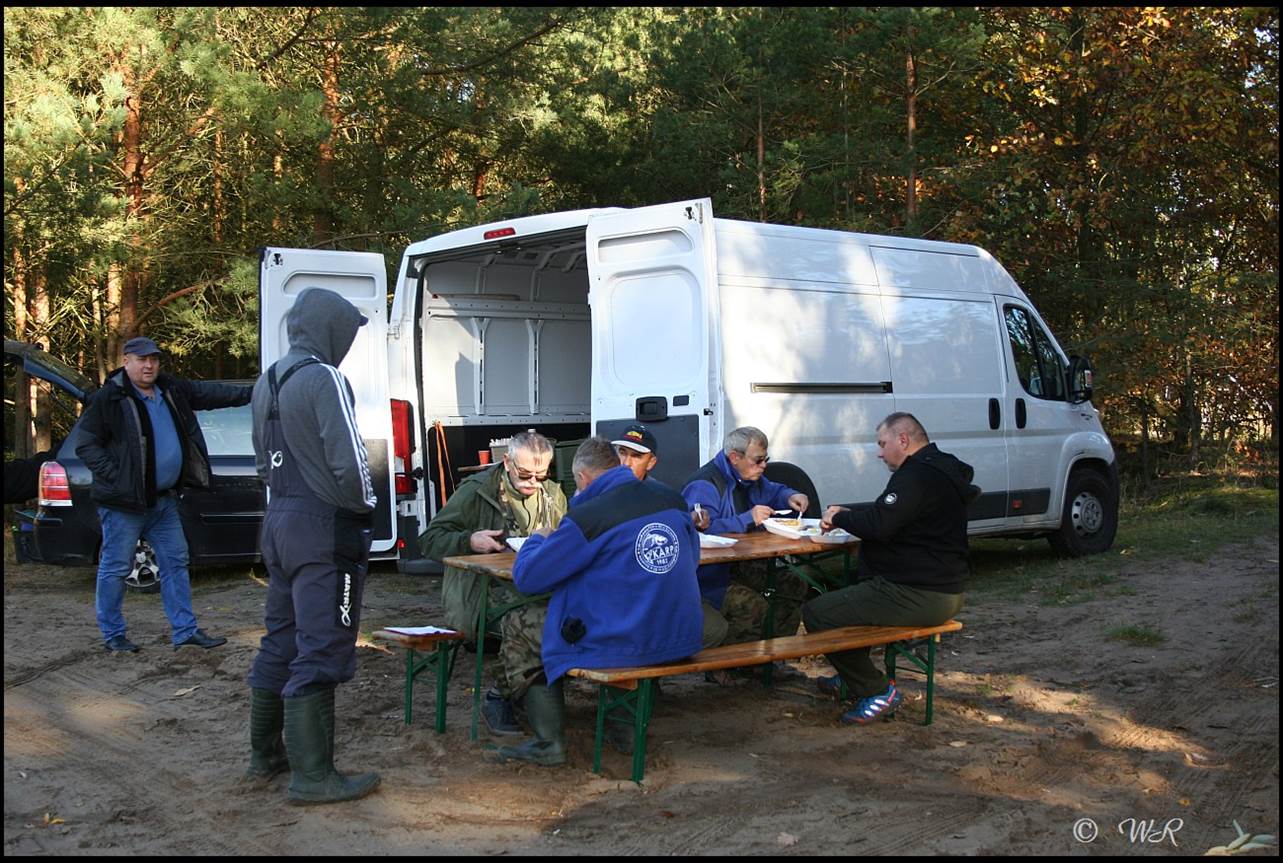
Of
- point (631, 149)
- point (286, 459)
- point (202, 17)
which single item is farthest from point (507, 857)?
point (631, 149)

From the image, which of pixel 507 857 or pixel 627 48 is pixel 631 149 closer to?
pixel 627 48

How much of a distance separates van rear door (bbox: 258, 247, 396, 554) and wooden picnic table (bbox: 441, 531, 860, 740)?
303 cm

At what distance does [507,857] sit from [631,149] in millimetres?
13515

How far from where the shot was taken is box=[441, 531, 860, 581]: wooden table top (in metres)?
5.39

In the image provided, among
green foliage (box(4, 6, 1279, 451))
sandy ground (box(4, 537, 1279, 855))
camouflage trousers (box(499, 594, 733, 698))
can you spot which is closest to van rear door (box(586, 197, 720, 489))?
sandy ground (box(4, 537, 1279, 855))

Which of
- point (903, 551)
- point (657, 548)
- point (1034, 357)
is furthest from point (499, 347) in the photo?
point (657, 548)

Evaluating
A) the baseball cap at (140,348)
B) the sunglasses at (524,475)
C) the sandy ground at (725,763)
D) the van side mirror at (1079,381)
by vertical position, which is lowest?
the sandy ground at (725,763)

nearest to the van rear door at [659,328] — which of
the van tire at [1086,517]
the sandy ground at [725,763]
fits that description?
the sandy ground at [725,763]

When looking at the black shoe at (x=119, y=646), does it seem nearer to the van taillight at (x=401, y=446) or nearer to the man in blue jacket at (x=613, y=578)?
the van taillight at (x=401, y=446)

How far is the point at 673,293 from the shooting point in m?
7.76

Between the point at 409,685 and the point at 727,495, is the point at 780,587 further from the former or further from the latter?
the point at 409,685

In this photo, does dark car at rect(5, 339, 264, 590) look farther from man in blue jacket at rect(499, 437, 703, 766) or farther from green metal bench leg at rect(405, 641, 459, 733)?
man in blue jacket at rect(499, 437, 703, 766)

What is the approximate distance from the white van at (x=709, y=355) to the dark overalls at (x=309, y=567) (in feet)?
10.5

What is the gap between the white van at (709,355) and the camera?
7770mm
